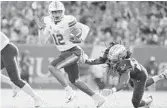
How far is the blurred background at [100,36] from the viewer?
1603 cm

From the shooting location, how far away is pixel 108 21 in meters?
16.6

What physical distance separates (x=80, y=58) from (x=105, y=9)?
803 centimetres

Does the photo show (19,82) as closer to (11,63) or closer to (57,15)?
(11,63)

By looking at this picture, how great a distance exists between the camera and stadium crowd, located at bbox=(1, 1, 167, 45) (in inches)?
640

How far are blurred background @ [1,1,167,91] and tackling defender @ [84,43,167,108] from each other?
641cm

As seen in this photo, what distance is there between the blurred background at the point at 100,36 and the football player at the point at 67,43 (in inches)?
237

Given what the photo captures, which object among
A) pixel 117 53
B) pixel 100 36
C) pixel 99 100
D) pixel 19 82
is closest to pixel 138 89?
pixel 99 100

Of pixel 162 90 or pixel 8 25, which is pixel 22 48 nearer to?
pixel 8 25

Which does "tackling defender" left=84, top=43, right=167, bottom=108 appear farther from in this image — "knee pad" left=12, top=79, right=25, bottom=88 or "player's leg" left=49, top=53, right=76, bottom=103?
"knee pad" left=12, top=79, right=25, bottom=88

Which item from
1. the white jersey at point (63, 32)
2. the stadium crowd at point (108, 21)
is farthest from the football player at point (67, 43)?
the stadium crowd at point (108, 21)

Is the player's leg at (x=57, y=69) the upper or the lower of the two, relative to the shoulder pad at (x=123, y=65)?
lower

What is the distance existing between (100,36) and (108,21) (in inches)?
26.0

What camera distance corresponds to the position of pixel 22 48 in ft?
52.9

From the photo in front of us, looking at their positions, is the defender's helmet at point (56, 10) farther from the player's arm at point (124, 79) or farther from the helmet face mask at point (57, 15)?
the player's arm at point (124, 79)
